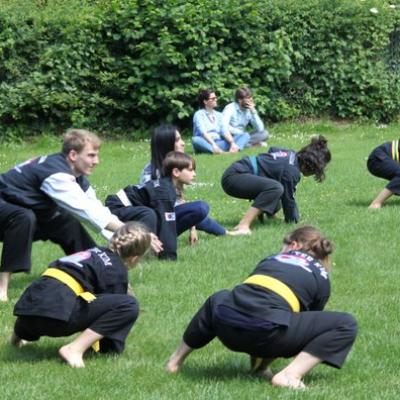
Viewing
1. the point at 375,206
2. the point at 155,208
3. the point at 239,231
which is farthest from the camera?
the point at 375,206

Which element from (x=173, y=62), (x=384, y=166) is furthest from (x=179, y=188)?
(x=173, y=62)

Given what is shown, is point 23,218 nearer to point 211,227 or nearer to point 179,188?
point 179,188

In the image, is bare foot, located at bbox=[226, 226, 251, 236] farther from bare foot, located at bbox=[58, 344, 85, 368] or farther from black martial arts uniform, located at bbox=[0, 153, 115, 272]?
bare foot, located at bbox=[58, 344, 85, 368]

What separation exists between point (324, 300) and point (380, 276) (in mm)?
2760

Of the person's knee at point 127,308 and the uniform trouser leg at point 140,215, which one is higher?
the person's knee at point 127,308

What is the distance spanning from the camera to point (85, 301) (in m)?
6.15

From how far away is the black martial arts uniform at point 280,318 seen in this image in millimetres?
5590

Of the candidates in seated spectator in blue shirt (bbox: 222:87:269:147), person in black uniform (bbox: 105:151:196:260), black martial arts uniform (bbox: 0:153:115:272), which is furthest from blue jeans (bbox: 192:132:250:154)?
black martial arts uniform (bbox: 0:153:115:272)

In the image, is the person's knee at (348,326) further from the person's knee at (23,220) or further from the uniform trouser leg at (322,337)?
the person's knee at (23,220)

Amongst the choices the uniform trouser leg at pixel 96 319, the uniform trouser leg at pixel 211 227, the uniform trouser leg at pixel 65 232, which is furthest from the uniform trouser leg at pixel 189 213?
the uniform trouser leg at pixel 96 319

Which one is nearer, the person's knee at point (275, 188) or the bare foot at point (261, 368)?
the bare foot at point (261, 368)

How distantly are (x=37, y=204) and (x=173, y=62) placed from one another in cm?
1232

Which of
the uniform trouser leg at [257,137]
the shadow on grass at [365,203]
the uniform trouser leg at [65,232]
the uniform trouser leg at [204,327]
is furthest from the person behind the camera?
the uniform trouser leg at [257,137]

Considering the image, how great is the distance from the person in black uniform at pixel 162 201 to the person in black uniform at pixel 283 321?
3.47 metres
